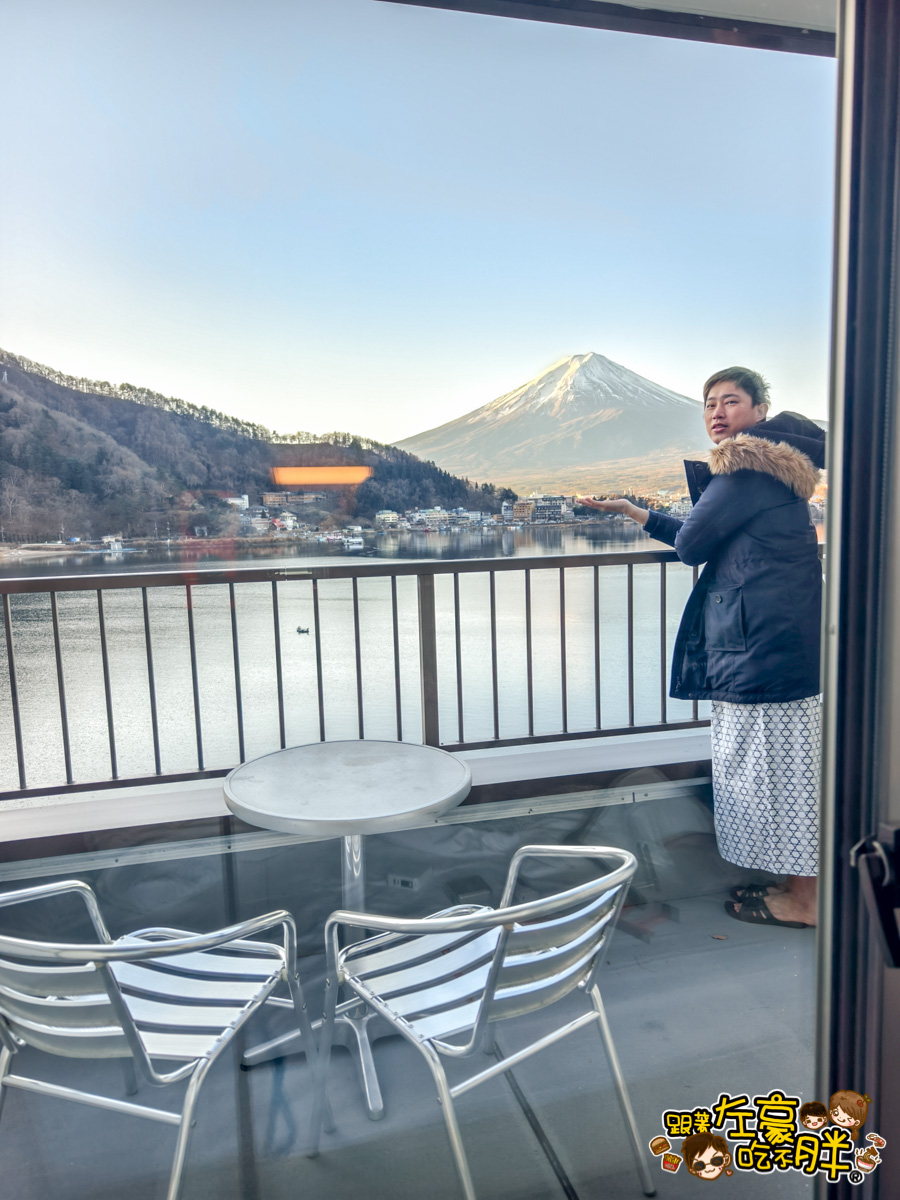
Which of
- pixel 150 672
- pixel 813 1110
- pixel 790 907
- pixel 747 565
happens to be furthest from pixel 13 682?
pixel 747 565

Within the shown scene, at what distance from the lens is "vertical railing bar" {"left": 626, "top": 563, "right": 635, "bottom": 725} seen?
5.56 ft

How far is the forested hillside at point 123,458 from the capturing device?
3.81 ft

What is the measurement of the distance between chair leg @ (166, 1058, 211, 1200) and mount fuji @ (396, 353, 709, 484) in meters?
1.20

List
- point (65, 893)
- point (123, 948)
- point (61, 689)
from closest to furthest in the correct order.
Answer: point (123, 948) → point (61, 689) → point (65, 893)

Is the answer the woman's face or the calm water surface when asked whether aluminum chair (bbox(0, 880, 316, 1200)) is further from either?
the woman's face

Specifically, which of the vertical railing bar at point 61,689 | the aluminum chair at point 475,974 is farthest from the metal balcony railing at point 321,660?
the aluminum chair at point 475,974

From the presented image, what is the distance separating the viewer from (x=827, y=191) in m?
0.75

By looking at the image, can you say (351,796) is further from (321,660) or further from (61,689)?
(61,689)

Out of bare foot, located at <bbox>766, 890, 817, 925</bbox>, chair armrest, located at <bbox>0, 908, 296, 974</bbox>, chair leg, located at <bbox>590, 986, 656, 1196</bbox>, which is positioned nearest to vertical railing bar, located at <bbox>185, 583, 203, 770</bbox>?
chair armrest, located at <bbox>0, 908, 296, 974</bbox>

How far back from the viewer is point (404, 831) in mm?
1626

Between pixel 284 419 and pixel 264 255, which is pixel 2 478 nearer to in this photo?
pixel 284 419

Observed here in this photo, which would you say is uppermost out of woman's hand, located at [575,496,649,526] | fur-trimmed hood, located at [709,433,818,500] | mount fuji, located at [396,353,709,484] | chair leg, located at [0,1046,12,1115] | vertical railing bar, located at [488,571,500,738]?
mount fuji, located at [396,353,709,484]

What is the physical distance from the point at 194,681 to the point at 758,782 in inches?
Result: 57.8

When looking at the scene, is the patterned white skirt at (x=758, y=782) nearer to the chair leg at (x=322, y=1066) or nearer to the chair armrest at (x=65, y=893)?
the chair leg at (x=322, y=1066)
